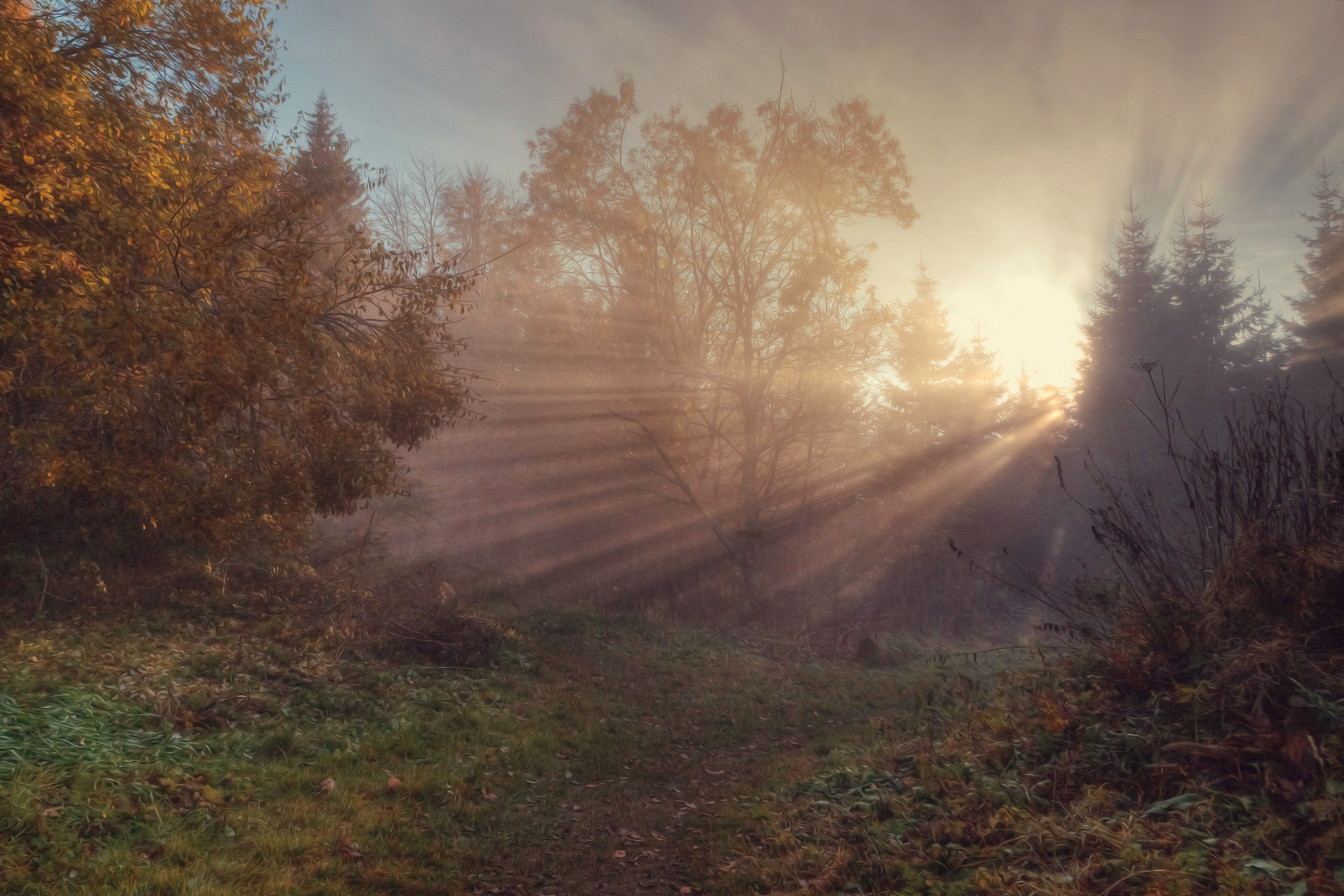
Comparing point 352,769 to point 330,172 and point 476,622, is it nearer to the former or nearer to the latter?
point 476,622

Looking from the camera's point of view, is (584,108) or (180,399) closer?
(180,399)

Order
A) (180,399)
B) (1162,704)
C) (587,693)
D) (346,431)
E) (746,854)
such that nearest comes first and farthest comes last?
(1162,704) < (746,854) < (180,399) < (346,431) < (587,693)

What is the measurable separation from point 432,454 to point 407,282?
16.7m

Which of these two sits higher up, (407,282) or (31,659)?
(407,282)

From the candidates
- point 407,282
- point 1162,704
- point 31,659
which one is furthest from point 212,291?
point 1162,704

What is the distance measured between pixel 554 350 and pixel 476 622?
871 centimetres

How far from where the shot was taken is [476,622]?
1099 centimetres

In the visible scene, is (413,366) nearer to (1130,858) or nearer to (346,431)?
(346,431)

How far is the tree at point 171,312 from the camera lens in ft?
18.7

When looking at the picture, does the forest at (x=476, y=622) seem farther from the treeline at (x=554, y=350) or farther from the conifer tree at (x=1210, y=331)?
the conifer tree at (x=1210, y=331)

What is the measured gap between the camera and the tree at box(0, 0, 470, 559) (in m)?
5.69

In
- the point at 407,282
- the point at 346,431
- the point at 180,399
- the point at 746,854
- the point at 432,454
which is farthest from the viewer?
the point at 432,454

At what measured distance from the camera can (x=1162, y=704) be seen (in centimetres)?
477

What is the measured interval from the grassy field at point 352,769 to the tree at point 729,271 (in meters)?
8.58
